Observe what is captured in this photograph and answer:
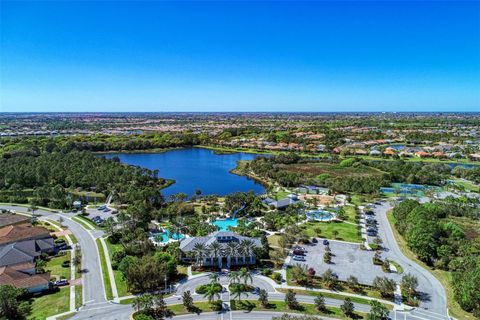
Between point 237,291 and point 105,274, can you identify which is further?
point 105,274

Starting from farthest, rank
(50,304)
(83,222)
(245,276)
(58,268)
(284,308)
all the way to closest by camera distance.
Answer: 1. (83,222)
2. (58,268)
3. (245,276)
4. (50,304)
5. (284,308)

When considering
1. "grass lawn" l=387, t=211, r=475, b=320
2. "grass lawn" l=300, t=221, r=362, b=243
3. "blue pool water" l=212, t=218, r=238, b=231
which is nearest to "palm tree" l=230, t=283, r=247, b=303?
"grass lawn" l=300, t=221, r=362, b=243

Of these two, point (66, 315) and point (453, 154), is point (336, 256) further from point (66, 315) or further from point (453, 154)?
point (453, 154)

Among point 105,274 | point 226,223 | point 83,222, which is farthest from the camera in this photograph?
point 226,223

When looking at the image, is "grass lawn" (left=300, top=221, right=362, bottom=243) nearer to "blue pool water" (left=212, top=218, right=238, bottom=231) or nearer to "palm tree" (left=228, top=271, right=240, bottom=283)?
"blue pool water" (left=212, top=218, right=238, bottom=231)

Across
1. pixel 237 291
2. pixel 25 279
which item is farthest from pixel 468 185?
pixel 25 279

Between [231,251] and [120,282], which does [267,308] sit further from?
[120,282]

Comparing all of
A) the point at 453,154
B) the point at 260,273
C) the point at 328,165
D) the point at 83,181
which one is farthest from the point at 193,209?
the point at 453,154
